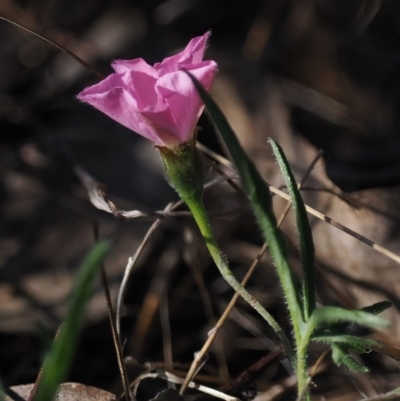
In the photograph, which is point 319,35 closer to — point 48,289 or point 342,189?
point 342,189

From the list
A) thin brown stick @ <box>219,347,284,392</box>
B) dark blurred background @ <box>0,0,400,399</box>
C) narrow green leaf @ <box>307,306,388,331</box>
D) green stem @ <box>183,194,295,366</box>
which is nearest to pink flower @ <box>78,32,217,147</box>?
green stem @ <box>183,194,295,366</box>

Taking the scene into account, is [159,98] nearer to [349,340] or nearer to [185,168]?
[185,168]

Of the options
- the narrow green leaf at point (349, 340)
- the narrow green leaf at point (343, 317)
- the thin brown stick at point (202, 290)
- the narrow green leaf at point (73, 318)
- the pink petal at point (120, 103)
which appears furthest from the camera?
the thin brown stick at point (202, 290)

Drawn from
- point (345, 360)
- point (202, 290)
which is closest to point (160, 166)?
point (202, 290)

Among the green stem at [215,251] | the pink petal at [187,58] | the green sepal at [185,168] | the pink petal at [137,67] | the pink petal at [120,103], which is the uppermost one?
the pink petal at [187,58]

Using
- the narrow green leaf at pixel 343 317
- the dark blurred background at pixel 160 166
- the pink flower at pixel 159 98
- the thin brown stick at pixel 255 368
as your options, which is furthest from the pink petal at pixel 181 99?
the dark blurred background at pixel 160 166

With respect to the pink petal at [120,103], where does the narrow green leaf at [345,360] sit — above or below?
below

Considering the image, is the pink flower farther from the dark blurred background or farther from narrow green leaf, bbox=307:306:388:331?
the dark blurred background

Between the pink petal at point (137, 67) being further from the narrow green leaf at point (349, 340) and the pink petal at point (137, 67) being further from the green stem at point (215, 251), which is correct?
the narrow green leaf at point (349, 340)
